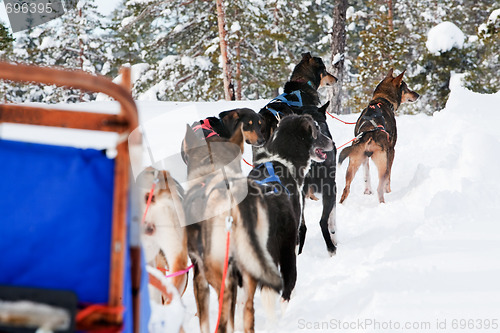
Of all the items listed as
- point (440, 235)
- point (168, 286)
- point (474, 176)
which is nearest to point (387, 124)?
point (474, 176)

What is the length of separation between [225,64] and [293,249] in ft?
39.2

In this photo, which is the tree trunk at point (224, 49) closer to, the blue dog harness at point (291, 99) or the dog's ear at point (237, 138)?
the blue dog harness at point (291, 99)

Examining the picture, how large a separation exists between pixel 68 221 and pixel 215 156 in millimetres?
2286

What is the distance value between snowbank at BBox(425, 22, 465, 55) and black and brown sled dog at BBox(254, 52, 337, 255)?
461 inches

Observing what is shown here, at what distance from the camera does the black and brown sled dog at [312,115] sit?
17.0 ft

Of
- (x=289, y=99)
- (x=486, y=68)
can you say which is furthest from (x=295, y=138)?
(x=486, y=68)

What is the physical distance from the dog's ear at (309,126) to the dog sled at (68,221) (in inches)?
123

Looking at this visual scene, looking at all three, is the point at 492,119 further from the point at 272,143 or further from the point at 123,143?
the point at 123,143

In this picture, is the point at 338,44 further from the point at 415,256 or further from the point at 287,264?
the point at 287,264

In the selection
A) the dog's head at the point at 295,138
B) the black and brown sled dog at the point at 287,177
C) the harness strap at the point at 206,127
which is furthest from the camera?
the harness strap at the point at 206,127

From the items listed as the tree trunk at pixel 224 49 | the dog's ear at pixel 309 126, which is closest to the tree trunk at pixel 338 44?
the tree trunk at pixel 224 49

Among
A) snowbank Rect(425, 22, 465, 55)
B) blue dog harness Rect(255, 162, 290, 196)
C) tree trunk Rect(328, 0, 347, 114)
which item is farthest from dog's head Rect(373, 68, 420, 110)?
snowbank Rect(425, 22, 465, 55)

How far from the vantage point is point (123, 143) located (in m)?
1.23

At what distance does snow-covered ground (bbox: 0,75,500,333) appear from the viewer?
3078 mm
